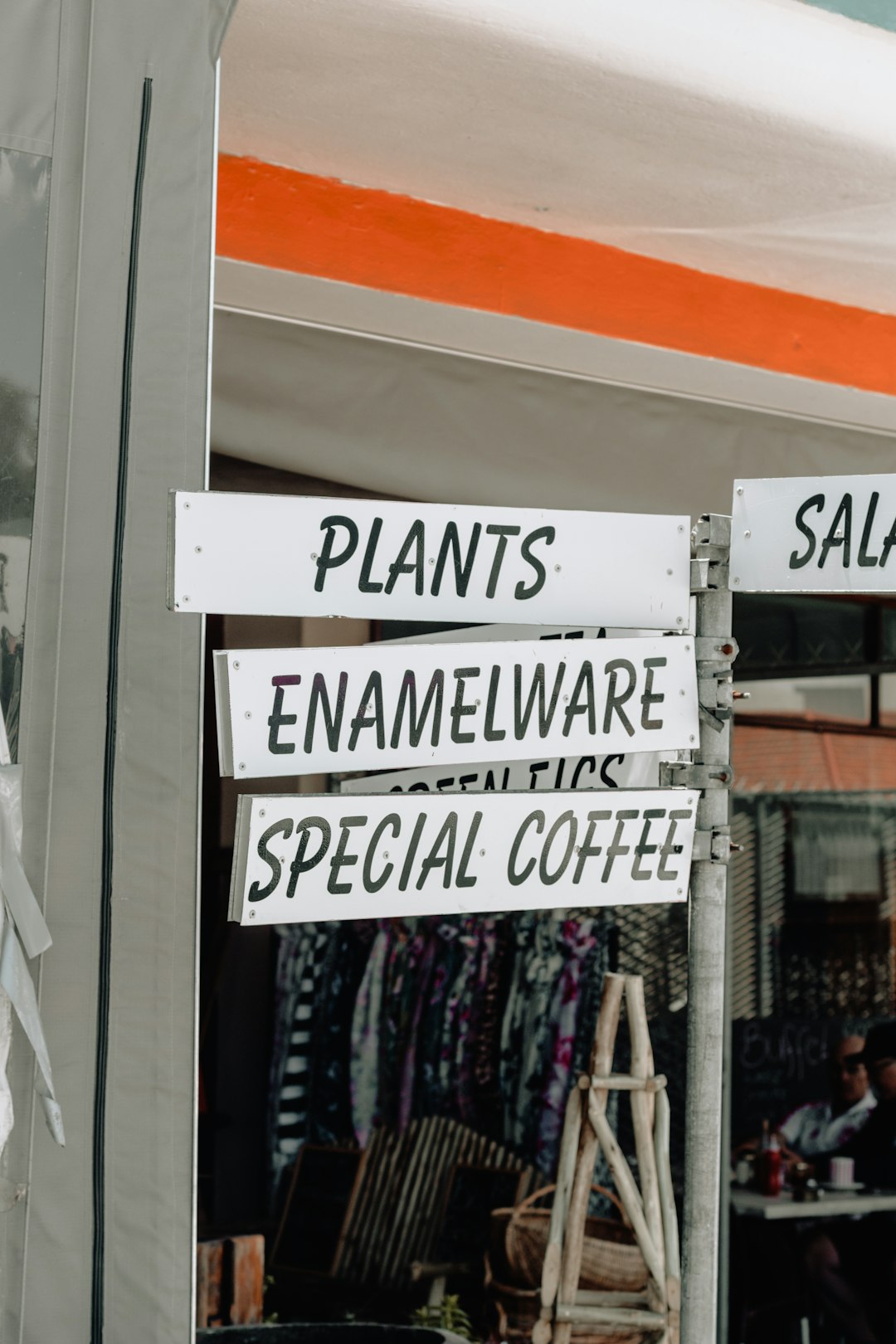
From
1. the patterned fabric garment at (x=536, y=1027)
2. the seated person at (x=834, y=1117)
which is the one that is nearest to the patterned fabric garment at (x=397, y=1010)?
the patterned fabric garment at (x=536, y=1027)

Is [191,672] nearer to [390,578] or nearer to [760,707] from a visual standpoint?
[390,578]

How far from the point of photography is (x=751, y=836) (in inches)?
234

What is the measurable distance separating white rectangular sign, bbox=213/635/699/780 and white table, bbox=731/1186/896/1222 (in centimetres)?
351

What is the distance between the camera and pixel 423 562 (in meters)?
2.05

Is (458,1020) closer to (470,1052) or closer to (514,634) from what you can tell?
(470,1052)

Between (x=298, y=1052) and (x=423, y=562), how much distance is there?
3.67 m

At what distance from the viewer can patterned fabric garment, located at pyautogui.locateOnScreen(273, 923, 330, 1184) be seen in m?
5.32

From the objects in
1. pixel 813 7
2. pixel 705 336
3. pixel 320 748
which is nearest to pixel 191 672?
pixel 320 748

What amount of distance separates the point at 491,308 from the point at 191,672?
82.9 inches

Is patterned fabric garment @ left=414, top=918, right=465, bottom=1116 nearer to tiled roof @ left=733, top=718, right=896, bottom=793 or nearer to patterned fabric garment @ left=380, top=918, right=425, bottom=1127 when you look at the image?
patterned fabric garment @ left=380, top=918, right=425, bottom=1127

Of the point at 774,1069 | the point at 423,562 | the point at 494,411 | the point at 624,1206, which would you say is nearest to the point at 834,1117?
the point at 774,1069

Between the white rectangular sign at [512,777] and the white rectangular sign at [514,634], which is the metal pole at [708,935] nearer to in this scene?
the white rectangular sign at [514,634]

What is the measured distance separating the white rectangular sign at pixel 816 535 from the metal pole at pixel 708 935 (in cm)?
4

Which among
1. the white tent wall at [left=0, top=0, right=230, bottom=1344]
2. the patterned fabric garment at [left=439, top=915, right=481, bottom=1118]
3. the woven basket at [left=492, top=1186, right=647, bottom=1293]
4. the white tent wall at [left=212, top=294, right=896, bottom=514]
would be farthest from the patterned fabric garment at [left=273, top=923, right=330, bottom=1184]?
the white tent wall at [left=0, top=0, right=230, bottom=1344]
